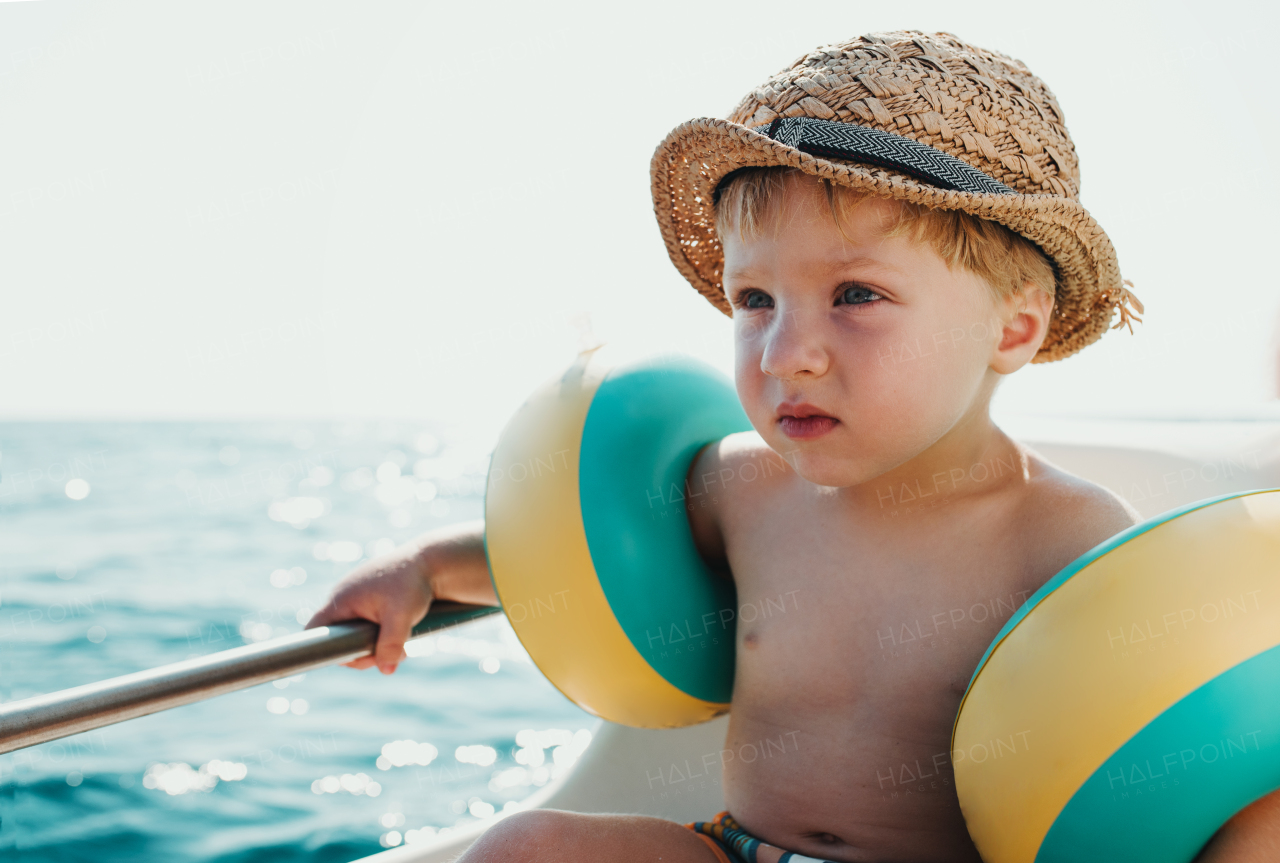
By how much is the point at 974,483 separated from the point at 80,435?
Result: 2917cm

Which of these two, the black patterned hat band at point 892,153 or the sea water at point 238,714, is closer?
the black patterned hat band at point 892,153

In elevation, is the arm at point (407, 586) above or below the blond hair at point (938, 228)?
below

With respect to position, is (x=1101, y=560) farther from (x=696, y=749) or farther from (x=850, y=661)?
(x=696, y=749)

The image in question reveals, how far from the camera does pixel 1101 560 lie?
0.73m

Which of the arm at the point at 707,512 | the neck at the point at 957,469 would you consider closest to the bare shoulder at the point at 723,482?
the arm at the point at 707,512

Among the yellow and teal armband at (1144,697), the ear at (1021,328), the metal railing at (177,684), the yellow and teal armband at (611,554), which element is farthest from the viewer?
the yellow and teal armband at (611,554)

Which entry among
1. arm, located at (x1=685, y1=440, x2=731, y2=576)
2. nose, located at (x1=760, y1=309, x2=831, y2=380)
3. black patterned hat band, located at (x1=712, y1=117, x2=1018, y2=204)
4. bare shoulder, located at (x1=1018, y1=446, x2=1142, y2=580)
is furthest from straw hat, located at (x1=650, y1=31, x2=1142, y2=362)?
arm, located at (x1=685, y1=440, x2=731, y2=576)

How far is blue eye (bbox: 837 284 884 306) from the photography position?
86 centimetres

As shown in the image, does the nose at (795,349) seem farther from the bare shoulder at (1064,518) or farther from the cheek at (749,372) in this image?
the bare shoulder at (1064,518)

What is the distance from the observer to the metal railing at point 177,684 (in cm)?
81

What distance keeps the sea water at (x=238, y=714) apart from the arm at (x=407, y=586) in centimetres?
6

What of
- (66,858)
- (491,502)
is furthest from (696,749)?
(66,858)

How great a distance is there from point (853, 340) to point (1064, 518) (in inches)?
11.3

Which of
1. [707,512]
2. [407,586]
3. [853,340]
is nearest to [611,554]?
[707,512]
